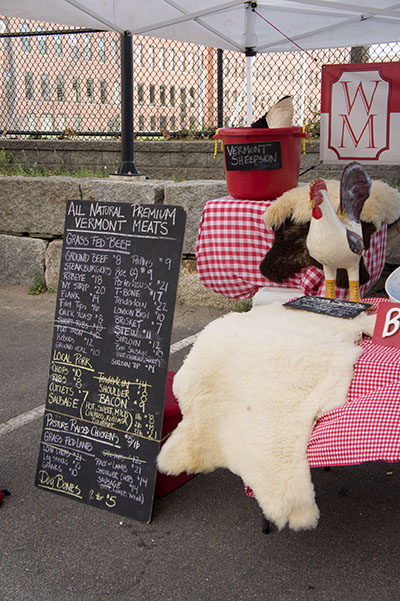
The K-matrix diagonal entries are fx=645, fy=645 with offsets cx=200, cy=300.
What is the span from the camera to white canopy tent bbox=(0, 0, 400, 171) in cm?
486

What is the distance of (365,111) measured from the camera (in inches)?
A: 159

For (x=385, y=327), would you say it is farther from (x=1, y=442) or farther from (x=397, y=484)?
(x=1, y=442)

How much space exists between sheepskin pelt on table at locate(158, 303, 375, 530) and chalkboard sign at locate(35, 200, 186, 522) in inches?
7.6

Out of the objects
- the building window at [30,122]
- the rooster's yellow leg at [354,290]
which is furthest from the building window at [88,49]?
the rooster's yellow leg at [354,290]

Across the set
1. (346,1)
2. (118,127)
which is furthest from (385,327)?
(118,127)

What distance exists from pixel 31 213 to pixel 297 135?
330 centimetres

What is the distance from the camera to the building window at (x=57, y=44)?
7605 mm

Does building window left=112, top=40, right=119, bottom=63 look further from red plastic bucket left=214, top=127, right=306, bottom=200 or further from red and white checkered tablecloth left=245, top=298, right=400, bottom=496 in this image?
red and white checkered tablecloth left=245, top=298, right=400, bottom=496

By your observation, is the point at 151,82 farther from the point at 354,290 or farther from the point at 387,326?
the point at 387,326

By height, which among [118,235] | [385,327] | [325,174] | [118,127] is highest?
[118,127]

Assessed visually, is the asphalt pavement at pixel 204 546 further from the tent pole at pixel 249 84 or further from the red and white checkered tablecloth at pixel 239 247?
the tent pole at pixel 249 84

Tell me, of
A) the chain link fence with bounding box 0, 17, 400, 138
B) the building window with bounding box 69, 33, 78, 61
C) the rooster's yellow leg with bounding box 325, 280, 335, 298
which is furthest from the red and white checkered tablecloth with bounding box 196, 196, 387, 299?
the building window with bounding box 69, 33, 78, 61

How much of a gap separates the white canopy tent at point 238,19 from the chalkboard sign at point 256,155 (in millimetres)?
1565

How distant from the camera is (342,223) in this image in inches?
115
